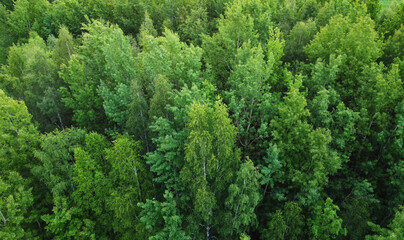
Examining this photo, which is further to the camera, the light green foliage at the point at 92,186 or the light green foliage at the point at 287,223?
the light green foliage at the point at 92,186

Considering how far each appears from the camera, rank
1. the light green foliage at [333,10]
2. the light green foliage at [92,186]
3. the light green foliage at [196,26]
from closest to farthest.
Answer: the light green foliage at [92,186], the light green foliage at [333,10], the light green foliage at [196,26]

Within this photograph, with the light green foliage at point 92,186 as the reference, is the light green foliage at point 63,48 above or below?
above

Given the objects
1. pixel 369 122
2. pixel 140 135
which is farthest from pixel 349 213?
pixel 140 135

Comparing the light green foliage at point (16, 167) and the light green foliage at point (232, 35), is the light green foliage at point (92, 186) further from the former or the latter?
the light green foliage at point (232, 35)

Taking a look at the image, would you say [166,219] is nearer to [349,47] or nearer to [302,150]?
[302,150]

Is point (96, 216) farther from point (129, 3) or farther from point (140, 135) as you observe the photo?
point (129, 3)

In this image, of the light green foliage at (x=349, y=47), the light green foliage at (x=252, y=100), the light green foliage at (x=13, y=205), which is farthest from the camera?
the light green foliage at (x=349, y=47)

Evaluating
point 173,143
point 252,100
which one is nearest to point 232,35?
point 252,100

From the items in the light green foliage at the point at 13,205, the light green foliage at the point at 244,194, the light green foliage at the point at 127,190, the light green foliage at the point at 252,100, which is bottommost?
the light green foliage at the point at 13,205

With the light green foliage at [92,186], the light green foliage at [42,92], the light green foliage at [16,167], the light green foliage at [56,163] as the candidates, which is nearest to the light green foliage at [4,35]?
the light green foliage at [42,92]
